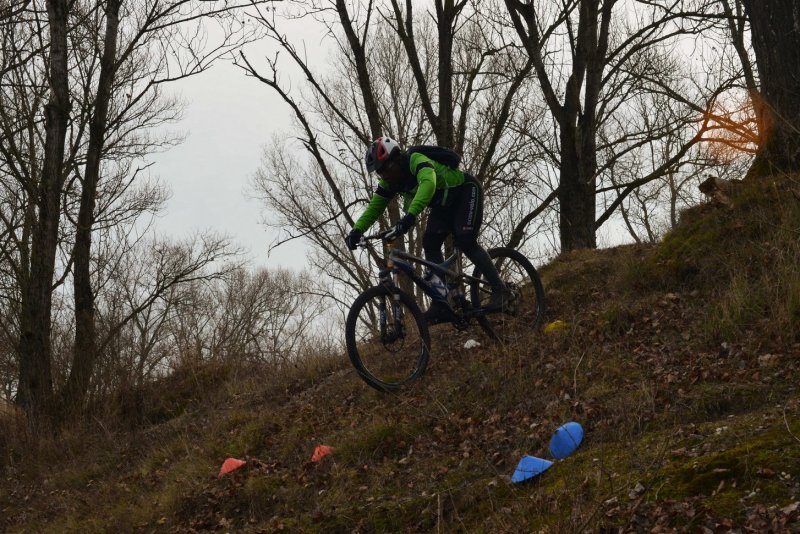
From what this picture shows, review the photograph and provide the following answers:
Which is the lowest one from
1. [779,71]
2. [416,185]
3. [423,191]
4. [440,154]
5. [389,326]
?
[389,326]

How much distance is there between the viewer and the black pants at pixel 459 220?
7.32 meters

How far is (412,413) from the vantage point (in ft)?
22.2

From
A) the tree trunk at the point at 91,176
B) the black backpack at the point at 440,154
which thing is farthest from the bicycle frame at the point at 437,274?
the tree trunk at the point at 91,176

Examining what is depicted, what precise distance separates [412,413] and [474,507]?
6.59 ft

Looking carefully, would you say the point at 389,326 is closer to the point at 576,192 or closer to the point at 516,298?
the point at 516,298

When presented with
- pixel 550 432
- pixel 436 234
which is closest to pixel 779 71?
pixel 436 234

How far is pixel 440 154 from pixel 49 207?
7.14m

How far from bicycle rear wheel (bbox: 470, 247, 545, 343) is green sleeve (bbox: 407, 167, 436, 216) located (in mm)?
1344

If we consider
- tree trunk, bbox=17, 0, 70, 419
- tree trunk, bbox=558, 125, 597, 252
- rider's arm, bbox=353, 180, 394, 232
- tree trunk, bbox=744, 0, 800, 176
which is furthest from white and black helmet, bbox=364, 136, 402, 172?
tree trunk, bbox=17, 0, 70, 419

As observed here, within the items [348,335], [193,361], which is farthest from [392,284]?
[193,361]

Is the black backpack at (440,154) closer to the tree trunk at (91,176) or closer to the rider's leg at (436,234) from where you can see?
the rider's leg at (436,234)

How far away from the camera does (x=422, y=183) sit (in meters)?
6.77

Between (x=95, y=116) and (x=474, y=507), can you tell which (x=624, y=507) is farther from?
(x=95, y=116)

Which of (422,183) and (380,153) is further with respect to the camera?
(380,153)
